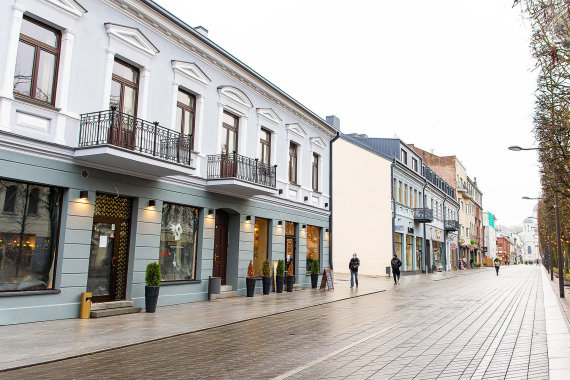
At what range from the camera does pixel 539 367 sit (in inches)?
252

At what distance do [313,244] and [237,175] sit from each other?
325 inches

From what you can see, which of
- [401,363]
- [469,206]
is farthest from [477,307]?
[469,206]

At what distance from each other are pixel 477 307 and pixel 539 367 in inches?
327

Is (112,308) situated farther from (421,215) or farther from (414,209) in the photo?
(421,215)

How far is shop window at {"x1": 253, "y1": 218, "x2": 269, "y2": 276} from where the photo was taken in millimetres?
17875

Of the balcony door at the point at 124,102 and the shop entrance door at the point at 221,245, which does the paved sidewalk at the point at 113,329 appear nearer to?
the shop entrance door at the point at 221,245

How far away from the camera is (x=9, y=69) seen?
948 cm

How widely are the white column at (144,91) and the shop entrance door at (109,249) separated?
2.55 metres

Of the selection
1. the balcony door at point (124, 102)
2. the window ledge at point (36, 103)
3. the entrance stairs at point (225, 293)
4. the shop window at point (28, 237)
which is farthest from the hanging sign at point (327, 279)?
the window ledge at point (36, 103)

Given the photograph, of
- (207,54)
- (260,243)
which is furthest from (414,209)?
(207,54)

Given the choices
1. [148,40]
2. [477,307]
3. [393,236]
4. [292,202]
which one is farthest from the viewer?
[393,236]

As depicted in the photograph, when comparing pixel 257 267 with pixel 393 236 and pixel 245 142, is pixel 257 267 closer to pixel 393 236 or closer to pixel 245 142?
pixel 245 142

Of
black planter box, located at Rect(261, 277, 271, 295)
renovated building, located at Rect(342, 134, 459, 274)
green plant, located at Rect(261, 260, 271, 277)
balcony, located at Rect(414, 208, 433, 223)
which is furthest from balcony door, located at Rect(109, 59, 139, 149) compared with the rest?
balcony, located at Rect(414, 208, 433, 223)

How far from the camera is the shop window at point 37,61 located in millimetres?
9898
